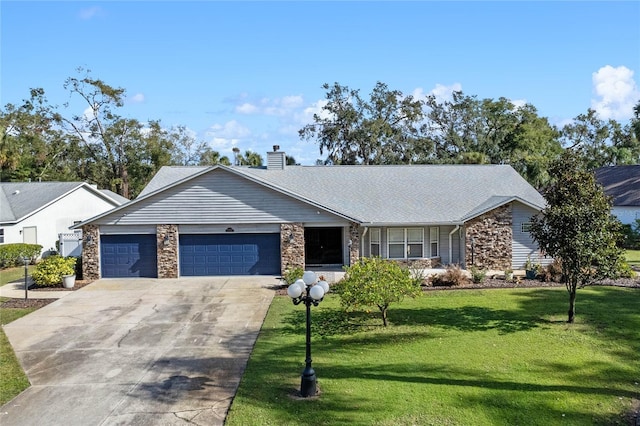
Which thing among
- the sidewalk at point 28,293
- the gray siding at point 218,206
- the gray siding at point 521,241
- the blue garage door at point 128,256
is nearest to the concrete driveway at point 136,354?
the sidewalk at point 28,293

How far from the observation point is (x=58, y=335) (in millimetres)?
13125

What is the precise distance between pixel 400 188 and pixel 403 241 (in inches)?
133

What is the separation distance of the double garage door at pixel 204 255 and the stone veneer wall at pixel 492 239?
29.1 ft

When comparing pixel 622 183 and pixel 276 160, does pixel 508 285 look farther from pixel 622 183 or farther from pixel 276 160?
pixel 622 183

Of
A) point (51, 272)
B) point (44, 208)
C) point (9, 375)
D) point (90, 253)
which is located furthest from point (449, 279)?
point (44, 208)

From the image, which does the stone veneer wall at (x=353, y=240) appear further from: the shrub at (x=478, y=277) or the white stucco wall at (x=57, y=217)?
the white stucco wall at (x=57, y=217)

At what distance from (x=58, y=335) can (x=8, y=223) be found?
17.4 m

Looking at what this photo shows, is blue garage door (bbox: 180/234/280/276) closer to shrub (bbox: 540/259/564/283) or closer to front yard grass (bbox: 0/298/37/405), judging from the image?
front yard grass (bbox: 0/298/37/405)

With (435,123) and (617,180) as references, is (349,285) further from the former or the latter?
(435,123)

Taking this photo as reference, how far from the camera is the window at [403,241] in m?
23.2

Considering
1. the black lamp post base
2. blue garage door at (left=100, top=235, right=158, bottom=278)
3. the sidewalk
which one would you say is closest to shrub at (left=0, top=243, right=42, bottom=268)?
the sidewalk

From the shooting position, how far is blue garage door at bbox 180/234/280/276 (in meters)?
21.7

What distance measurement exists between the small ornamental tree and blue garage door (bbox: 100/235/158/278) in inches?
465

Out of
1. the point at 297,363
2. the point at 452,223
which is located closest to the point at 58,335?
the point at 297,363
